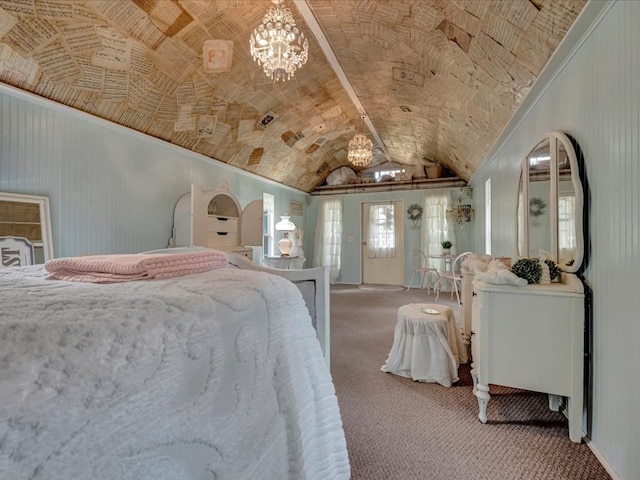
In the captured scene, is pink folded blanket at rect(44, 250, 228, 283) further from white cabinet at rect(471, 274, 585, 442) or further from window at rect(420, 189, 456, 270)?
window at rect(420, 189, 456, 270)

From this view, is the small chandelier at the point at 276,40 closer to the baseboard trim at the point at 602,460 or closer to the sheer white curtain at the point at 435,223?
the baseboard trim at the point at 602,460

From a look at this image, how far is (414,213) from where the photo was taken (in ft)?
21.5

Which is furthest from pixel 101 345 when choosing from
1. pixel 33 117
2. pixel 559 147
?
pixel 33 117

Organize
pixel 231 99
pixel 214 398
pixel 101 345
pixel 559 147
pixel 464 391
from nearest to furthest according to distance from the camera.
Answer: pixel 101 345
pixel 214 398
pixel 559 147
pixel 464 391
pixel 231 99

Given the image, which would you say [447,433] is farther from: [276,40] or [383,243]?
[383,243]

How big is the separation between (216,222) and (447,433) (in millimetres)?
3132

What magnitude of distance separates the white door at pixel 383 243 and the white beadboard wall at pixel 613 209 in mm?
5025

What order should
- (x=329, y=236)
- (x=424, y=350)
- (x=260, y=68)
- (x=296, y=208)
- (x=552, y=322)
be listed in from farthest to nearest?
1. (x=329, y=236)
2. (x=296, y=208)
3. (x=260, y=68)
4. (x=424, y=350)
5. (x=552, y=322)

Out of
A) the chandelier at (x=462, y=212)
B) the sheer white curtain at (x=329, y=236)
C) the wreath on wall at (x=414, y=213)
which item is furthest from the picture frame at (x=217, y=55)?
the chandelier at (x=462, y=212)

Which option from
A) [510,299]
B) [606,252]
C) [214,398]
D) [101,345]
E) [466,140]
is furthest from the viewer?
[466,140]

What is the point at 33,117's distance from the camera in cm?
228

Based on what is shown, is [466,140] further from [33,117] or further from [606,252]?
[33,117]

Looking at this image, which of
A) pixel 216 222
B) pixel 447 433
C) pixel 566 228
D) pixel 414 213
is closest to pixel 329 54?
pixel 216 222

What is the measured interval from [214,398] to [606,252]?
5.78 ft
